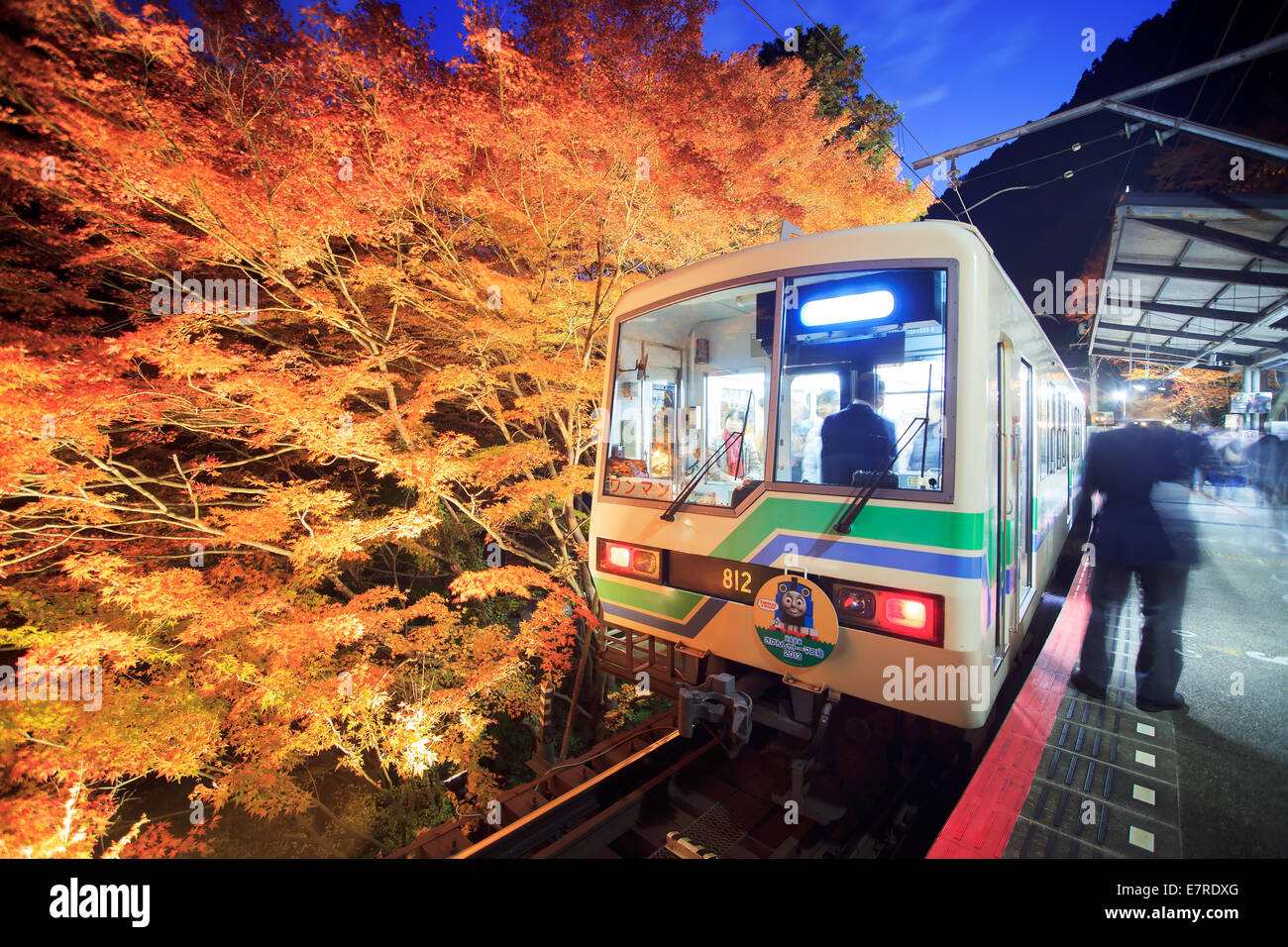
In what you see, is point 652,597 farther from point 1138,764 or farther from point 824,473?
point 1138,764

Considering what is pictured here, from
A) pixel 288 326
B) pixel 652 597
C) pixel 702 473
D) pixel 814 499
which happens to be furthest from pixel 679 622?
pixel 288 326

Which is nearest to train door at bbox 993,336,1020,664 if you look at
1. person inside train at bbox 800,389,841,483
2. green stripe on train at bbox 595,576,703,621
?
person inside train at bbox 800,389,841,483

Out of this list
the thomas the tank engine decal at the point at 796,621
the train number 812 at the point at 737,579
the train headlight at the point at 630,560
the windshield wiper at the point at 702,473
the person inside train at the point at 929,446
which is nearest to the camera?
the person inside train at the point at 929,446

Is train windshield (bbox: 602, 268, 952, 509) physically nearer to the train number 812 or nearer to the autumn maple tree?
the train number 812

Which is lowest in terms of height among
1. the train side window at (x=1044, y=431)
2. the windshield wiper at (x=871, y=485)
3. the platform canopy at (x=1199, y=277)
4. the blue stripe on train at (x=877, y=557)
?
the blue stripe on train at (x=877, y=557)

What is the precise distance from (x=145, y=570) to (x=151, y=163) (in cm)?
488

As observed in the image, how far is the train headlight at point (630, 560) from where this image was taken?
11.4 feet

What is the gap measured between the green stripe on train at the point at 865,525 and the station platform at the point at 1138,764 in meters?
1.57

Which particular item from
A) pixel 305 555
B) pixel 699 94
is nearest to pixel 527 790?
pixel 305 555

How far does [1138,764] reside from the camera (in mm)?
3410

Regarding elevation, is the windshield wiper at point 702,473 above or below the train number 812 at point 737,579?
above

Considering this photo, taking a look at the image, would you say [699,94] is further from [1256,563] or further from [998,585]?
[1256,563]

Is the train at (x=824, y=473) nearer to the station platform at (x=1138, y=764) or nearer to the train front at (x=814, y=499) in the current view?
the train front at (x=814, y=499)

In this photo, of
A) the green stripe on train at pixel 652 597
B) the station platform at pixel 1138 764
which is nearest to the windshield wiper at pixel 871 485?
the green stripe on train at pixel 652 597
